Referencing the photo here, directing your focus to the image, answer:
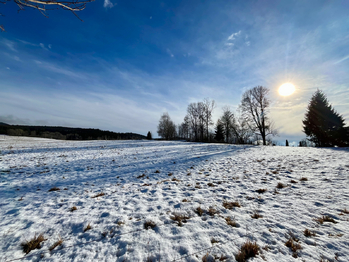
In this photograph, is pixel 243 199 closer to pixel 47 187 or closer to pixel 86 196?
pixel 86 196

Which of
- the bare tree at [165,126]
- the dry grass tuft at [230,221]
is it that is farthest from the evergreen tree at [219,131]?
the dry grass tuft at [230,221]

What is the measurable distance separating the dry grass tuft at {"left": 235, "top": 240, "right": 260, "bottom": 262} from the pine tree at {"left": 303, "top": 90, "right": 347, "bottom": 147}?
31360mm

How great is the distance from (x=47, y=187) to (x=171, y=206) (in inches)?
235

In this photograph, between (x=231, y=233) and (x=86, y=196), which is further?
(x=86, y=196)

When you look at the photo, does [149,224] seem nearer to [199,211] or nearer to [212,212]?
[199,211]

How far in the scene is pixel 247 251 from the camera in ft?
7.80

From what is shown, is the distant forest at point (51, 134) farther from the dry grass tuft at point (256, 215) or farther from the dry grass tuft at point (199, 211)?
the dry grass tuft at point (256, 215)

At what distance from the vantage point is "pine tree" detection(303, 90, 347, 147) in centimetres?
2223

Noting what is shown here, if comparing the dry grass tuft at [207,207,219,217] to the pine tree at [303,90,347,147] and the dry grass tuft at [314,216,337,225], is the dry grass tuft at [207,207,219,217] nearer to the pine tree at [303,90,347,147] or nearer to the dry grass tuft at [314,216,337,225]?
the dry grass tuft at [314,216,337,225]

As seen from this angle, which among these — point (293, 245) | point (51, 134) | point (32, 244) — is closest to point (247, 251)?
point (293, 245)

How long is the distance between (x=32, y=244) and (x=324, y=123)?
34823 millimetres

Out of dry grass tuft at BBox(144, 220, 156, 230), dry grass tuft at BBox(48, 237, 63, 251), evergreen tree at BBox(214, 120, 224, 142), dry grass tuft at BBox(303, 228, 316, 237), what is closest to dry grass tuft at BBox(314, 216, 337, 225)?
dry grass tuft at BBox(303, 228, 316, 237)

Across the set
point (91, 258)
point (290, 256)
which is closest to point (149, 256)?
point (91, 258)

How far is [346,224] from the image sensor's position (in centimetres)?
293
